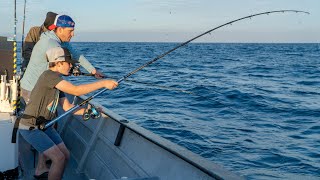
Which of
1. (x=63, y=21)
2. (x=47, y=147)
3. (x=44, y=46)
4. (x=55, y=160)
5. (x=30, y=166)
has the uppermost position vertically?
(x=63, y=21)

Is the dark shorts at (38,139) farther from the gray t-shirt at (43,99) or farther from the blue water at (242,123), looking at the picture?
the blue water at (242,123)

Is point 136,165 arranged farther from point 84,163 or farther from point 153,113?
point 153,113

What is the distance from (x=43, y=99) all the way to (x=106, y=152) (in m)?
1.53

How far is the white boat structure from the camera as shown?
352cm

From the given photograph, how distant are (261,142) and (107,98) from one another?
849cm

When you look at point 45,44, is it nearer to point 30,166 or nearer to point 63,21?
point 63,21

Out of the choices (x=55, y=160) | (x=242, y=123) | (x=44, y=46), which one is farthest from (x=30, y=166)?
(x=242, y=123)

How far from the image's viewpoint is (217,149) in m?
8.97

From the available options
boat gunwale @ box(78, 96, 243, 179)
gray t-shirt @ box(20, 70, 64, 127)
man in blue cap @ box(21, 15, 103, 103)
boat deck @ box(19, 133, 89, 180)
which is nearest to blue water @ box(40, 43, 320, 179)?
boat gunwale @ box(78, 96, 243, 179)

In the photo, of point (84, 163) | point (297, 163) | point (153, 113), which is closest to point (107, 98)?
point (153, 113)

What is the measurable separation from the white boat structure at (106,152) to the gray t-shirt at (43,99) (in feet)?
2.83

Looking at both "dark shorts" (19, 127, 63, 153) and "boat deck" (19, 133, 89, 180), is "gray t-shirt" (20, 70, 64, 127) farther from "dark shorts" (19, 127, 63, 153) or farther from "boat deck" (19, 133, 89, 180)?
"boat deck" (19, 133, 89, 180)

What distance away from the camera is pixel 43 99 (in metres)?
3.82

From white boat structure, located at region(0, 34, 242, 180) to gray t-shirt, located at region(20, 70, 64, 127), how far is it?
0.86 metres
